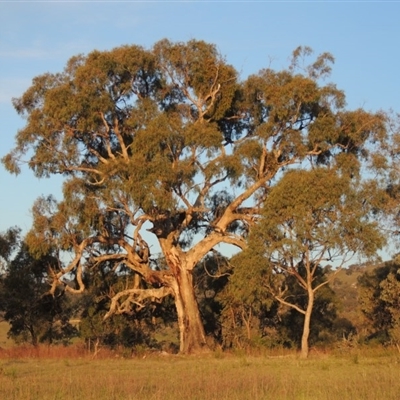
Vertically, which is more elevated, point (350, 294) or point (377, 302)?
point (350, 294)

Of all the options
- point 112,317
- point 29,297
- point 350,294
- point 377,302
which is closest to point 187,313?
point 112,317

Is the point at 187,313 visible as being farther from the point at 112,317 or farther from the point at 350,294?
the point at 350,294

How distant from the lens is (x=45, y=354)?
1204 inches

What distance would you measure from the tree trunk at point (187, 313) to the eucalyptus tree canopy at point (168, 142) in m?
0.05

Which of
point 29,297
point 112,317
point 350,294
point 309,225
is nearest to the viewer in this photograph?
point 309,225

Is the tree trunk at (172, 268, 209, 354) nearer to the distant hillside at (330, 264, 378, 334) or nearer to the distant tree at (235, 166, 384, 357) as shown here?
the distant tree at (235, 166, 384, 357)

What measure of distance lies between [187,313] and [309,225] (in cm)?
833

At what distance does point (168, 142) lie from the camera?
33.1 m

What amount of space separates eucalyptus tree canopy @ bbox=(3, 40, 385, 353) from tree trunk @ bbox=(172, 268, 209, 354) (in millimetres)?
48

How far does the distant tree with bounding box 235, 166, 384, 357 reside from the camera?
30016mm

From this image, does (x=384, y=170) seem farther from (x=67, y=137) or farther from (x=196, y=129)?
(x=67, y=137)

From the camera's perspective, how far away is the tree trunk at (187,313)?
34.4m

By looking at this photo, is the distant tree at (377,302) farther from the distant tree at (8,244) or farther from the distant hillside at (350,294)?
the distant tree at (8,244)

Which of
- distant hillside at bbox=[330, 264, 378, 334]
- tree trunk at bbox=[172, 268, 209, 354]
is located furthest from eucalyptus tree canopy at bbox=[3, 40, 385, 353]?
distant hillside at bbox=[330, 264, 378, 334]
